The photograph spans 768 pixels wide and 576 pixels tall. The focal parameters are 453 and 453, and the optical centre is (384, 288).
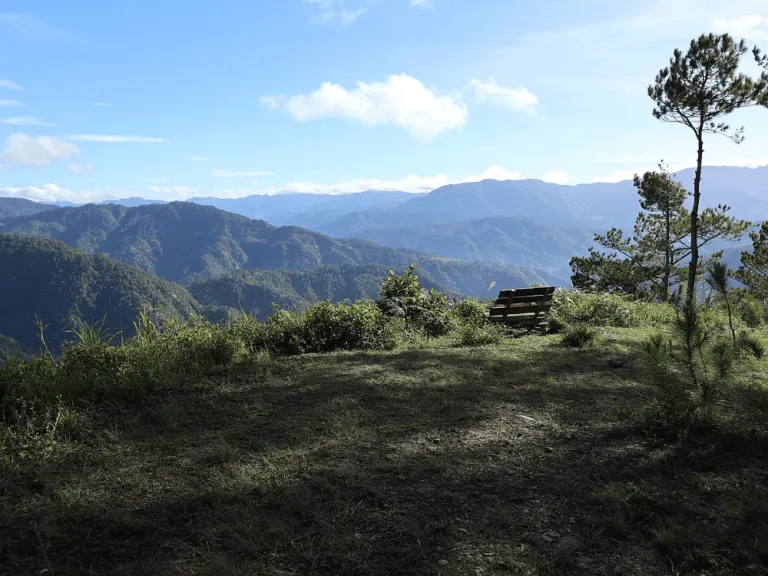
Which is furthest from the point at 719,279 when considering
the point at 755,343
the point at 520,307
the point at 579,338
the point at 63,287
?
the point at 63,287

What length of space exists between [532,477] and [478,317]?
7.38 m

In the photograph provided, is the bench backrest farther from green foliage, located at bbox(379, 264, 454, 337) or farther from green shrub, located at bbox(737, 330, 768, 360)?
green shrub, located at bbox(737, 330, 768, 360)

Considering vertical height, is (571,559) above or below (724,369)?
below

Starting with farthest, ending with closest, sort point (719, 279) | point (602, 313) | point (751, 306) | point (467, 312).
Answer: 1. point (602, 313)
2. point (467, 312)
3. point (751, 306)
4. point (719, 279)

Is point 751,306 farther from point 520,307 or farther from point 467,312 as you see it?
point 467,312

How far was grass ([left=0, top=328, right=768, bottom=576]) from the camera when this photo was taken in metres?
2.35

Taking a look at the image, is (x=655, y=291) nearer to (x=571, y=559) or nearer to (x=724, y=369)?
(x=724, y=369)

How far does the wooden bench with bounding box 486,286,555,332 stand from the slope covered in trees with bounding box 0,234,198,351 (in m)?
114

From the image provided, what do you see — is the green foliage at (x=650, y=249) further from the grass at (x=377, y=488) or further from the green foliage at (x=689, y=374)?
the grass at (x=377, y=488)

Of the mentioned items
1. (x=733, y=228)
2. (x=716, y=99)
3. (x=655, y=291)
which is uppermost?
(x=716, y=99)

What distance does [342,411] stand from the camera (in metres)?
4.44

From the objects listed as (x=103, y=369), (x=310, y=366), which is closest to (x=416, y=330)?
(x=310, y=366)

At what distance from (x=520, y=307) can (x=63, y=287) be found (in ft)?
536

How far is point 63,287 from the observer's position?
139m
